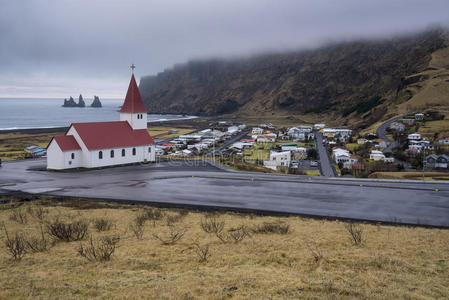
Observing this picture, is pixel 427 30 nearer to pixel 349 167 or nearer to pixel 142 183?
pixel 349 167

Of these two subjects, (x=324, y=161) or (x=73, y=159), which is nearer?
(x=73, y=159)

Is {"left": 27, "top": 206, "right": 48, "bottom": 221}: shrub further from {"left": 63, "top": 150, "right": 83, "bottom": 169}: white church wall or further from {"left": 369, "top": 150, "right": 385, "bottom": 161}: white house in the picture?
{"left": 369, "top": 150, "right": 385, "bottom": 161}: white house

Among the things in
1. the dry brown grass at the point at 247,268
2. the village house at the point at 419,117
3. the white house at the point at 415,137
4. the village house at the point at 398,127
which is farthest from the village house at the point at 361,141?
the dry brown grass at the point at 247,268

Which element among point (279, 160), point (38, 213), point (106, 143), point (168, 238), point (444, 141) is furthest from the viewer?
point (444, 141)

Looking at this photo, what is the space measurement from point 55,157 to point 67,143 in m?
1.67

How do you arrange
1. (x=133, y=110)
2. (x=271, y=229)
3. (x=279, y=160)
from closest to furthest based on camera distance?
(x=271, y=229) < (x=133, y=110) < (x=279, y=160)

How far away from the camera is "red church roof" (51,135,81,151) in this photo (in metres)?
34.0

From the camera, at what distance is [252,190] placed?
25.7 metres

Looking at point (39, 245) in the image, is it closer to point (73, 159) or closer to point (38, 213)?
point (38, 213)

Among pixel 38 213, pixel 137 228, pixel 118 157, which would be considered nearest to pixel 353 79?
pixel 118 157

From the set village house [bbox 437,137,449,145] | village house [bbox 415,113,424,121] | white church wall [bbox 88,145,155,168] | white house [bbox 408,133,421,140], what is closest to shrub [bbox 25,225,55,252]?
white church wall [bbox 88,145,155,168]

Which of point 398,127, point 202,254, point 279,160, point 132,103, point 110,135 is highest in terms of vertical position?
point 132,103

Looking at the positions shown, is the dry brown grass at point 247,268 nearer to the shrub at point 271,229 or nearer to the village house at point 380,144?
the shrub at point 271,229

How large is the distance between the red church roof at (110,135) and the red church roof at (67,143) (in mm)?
941
